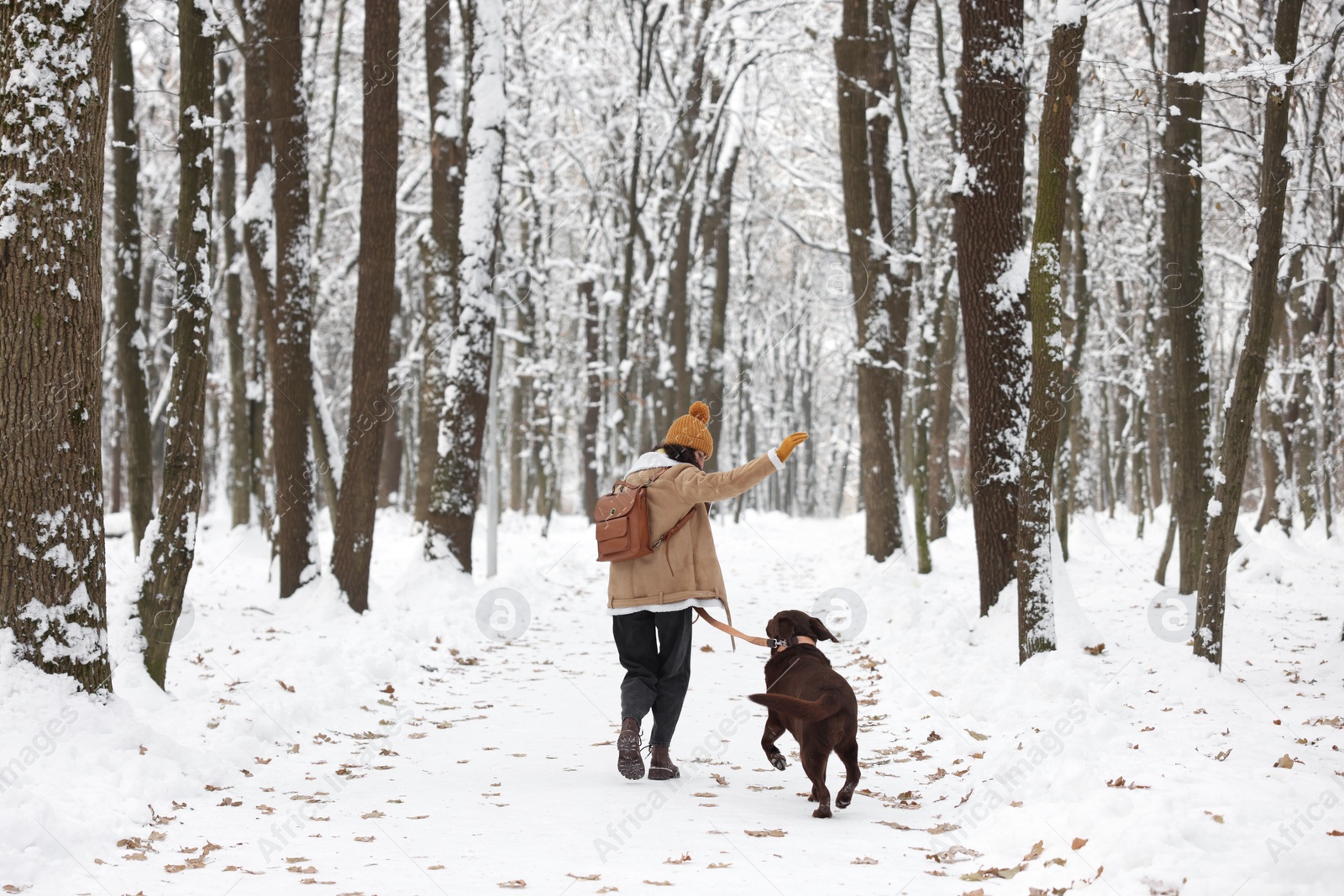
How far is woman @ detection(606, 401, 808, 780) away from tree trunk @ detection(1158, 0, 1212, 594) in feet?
22.0

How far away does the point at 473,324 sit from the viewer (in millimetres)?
13102

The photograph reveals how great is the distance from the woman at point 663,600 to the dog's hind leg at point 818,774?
101 centimetres

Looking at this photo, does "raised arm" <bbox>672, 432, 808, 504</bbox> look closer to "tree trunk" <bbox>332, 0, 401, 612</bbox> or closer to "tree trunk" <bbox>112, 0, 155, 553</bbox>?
"tree trunk" <bbox>332, 0, 401, 612</bbox>

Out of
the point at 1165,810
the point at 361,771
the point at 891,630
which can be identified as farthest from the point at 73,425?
the point at 891,630

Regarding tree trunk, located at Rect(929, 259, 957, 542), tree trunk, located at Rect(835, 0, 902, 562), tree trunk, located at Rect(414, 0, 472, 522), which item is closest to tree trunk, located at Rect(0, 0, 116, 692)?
tree trunk, located at Rect(414, 0, 472, 522)

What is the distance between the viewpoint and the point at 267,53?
11859 millimetres

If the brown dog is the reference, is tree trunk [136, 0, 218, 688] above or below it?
above

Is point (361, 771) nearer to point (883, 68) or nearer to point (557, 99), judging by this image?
point (883, 68)

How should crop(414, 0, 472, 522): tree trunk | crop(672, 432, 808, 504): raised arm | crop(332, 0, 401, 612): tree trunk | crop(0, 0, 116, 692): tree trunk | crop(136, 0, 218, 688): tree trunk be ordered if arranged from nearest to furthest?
1. crop(0, 0, 116, 692): tree trunk
2. crop(672, 432, 808, 504): raised arm
3. crop(136, 0, 218, 688): tree trunk
4. crop(332, 0, 401, 612): tree trunk
5. crop(414, 0, 472, 522): tree trunk

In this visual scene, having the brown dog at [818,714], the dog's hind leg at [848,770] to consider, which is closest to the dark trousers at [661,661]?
the brown dog at [818,714]

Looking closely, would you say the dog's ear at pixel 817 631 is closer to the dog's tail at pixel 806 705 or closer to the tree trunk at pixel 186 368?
the dog's tail at pixel 806 705

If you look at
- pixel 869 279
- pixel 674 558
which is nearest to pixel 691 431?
pixel 674 558

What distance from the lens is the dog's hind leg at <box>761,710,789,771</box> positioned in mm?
5617

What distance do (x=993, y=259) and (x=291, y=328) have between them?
7205 mm
